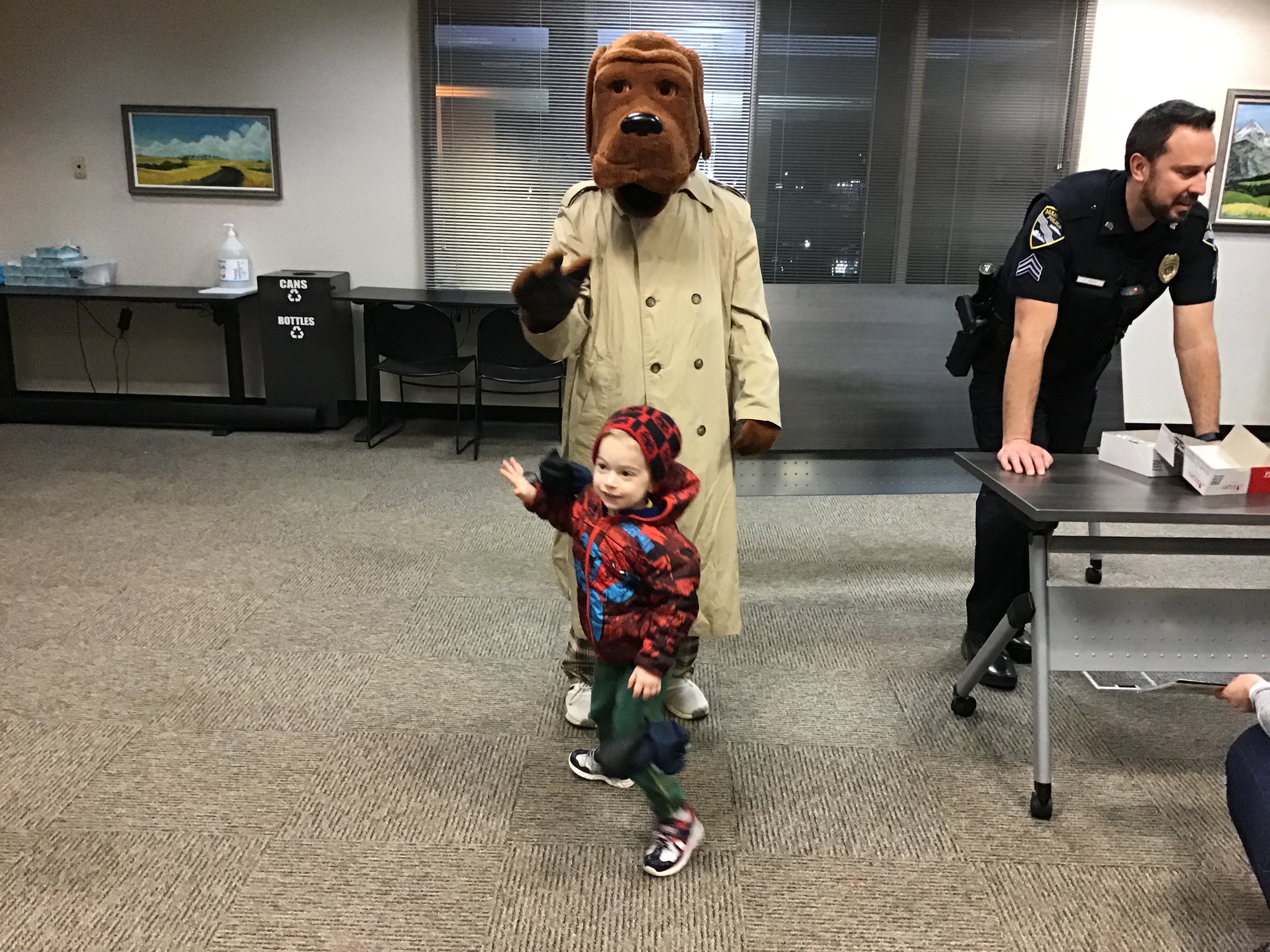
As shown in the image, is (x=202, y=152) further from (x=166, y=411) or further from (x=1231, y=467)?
(x=1231, y=467)

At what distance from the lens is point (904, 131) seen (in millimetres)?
4910

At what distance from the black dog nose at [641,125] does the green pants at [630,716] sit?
971mm

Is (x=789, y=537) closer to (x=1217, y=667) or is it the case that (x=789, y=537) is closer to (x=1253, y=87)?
(x=1217, y=667)

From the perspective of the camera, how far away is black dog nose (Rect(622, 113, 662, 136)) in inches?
67.9

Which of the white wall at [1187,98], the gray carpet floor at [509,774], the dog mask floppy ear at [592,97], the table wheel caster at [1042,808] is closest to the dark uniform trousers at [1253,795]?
the gray carpet floor at [509,774]

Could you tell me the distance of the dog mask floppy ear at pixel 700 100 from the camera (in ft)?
6.06

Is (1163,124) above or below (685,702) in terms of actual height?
above

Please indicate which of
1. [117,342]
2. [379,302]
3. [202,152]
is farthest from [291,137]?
[117,342]

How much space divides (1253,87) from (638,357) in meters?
4.69

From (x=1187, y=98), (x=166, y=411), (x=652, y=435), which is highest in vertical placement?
(x=1187, y=98)

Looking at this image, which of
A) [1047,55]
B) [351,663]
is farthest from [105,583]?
[1047,55]

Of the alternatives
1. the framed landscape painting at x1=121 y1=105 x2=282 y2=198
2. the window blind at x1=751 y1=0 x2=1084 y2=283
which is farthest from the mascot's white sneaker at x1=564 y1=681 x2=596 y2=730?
the framed landscape painting at x1=121 y1=105 x2=282 y2=198

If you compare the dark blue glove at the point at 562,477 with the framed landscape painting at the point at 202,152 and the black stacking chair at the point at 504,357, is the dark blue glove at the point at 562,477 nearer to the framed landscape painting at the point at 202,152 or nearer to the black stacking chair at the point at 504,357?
the black stacking chair at the point at 504,357

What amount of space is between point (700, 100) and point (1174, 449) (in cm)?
126
